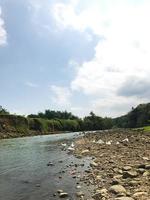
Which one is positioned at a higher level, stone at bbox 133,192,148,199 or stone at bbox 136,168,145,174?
stone at bbox 136,168,145,174

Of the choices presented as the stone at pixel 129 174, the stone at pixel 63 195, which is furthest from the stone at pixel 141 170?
the stone at pixel 63 195

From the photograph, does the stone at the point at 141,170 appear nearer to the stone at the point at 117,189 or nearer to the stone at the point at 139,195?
the stone at the point at 117,189

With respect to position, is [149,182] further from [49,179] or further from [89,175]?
[49,179]

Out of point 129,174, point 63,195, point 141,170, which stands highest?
point 141,170

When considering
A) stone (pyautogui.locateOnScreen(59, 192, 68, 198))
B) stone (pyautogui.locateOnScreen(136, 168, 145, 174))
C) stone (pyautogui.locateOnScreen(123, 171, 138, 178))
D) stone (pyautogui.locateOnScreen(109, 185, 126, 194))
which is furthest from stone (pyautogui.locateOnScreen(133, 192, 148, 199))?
stone (pyautogui.locateOnScreen(136, 168, 145, 174))

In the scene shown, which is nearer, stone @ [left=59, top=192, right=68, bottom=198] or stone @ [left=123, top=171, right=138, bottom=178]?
stone @ [left=59, top=192, right=68, bottom=198]

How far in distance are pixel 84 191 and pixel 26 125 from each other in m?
135

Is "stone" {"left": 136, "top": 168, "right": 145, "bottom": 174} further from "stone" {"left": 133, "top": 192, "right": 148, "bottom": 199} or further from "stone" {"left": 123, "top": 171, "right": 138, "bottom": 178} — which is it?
"stone" {"left": 133, "top": 192, "right": 148, "bottom": 199}

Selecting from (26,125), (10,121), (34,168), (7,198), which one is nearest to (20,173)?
(34,168)

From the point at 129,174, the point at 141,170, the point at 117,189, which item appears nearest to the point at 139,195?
the point at 117,189

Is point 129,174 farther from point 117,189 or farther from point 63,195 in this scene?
point 63,195

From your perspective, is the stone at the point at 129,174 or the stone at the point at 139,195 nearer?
the stone at the point at 139,195

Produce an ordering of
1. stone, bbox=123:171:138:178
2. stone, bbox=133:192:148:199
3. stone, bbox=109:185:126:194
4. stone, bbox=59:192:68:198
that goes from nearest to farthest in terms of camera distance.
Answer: stone, bbox=133:192:148:199
stone, bbox=109:185:126:194
stone, bbox=59:192:68:198
stone, bbox=123:171:138:178

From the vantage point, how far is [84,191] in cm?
1788
